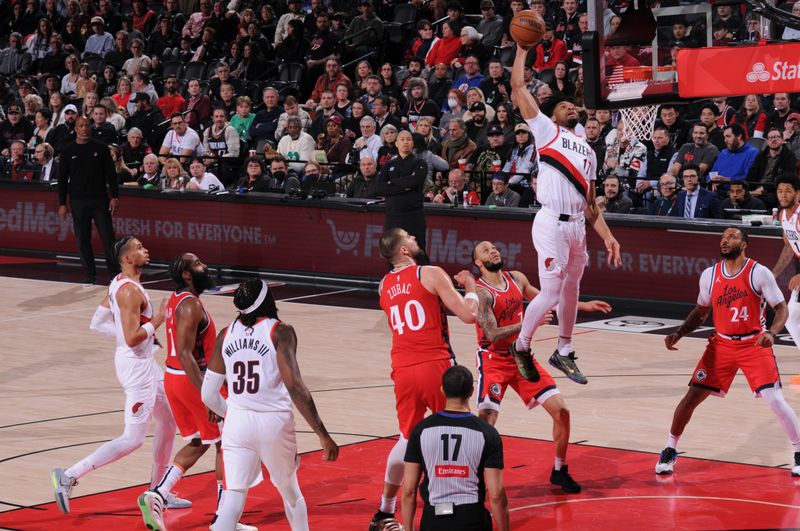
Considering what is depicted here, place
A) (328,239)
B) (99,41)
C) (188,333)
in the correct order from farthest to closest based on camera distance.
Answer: (99,41) → (328,239) → (188,333)

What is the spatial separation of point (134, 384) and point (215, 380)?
1551mm

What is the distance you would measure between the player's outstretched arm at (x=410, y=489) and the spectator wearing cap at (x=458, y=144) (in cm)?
1175

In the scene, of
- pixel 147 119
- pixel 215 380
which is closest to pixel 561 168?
pixel 215 380

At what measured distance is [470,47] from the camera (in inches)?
870

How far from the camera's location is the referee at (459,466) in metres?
7.00

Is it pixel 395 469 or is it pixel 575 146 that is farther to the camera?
pixel 575 146

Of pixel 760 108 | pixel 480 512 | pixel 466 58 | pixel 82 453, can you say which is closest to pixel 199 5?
pixel 466 58

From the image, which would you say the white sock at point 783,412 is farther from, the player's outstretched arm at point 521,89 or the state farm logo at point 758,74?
the player's outstretched arm at point 521,89

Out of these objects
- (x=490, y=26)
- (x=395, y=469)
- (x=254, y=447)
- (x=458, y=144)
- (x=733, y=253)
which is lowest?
(x=395, y=469)

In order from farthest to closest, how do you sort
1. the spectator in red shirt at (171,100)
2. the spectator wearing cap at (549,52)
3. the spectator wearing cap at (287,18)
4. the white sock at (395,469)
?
1. the spectator wearing cap at (287,18)
2. the spectator in red shirt at (171,100)
3. the spectator wearing cap at (549,52)
4. the white sock at (395,469)

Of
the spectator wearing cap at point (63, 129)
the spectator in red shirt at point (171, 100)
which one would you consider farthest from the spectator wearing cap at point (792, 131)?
the spectator wearing cap at point (63, 129)

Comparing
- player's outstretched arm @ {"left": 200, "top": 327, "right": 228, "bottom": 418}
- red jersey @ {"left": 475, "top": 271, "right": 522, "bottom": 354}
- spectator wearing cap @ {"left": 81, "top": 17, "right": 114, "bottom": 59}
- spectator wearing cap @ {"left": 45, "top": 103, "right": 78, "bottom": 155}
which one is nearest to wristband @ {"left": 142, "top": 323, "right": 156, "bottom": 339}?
player's outstretched arm @ {"left": 200, "top": 327, "right": 228, "bottom": 418}

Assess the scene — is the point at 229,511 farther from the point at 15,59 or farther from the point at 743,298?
the point at 15,59

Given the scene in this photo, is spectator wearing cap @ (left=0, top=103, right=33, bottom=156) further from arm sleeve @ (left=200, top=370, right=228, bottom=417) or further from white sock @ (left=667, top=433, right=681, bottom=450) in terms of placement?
arm sleeve @ (left=200, top=370, right=228, bottom=417)
